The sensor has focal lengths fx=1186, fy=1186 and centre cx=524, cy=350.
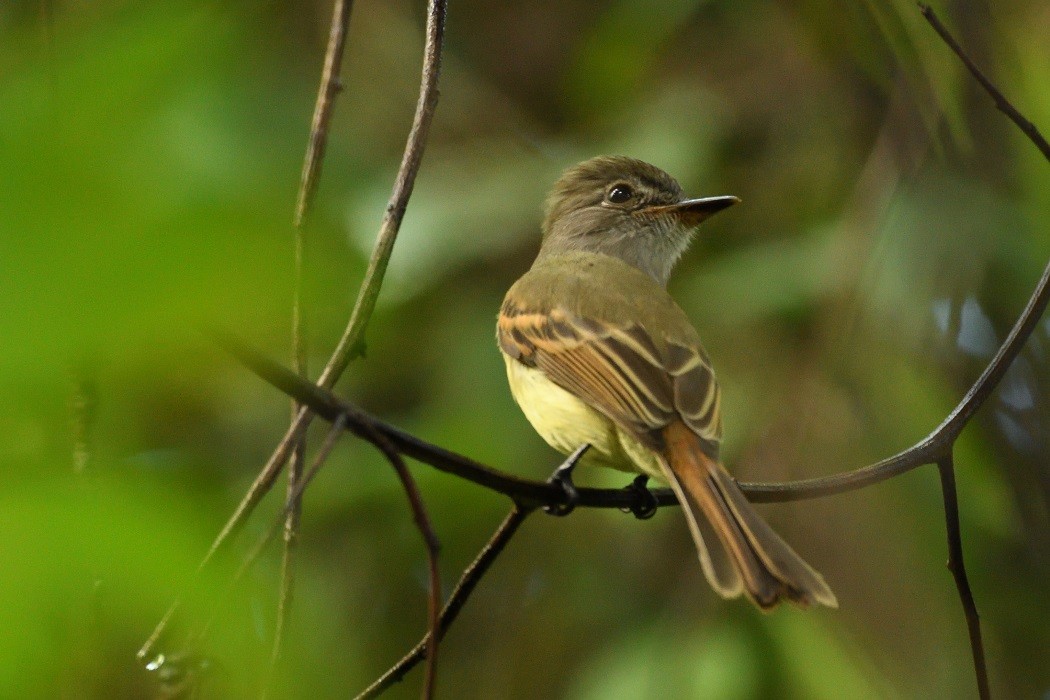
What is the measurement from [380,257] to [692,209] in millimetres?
2046

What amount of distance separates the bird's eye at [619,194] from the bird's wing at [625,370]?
0.87 m

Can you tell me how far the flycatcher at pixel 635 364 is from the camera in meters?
1.99

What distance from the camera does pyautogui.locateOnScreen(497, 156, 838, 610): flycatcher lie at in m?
1.99

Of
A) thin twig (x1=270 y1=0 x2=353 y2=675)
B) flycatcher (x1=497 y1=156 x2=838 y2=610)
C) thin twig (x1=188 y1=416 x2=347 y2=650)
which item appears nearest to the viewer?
thin twig (x1=188 y1=416 x2=347 y2=650)

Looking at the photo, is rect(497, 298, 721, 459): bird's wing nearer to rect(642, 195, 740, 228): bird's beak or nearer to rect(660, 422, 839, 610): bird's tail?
rect(660, 422, 839, 610): bird's tail

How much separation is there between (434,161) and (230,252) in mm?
4253

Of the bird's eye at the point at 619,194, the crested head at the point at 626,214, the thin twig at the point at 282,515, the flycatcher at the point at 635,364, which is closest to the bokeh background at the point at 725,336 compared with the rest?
the flycatcher at the point at 635,364

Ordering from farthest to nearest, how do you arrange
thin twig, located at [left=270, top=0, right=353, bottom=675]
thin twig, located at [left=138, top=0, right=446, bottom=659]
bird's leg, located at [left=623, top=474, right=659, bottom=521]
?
bird's leg, located at [left=623, top=474, right=659, bottom=521] → thin twig, located at [left=138, top=0, right=446, bottom=659] → thin twig, located at [left=270, top=0, right=353, bottom=675]

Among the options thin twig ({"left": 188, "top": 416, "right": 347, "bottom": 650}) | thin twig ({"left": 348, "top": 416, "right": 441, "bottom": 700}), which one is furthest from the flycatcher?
thin twig ({"left": 188, "top": 416, "right": 347, "bottom": 650})

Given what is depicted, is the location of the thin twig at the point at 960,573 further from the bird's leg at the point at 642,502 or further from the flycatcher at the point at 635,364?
the bird's leg at the point at 642,502

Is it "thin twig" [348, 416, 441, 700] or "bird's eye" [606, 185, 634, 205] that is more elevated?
"thin twig" [348, 416, 441, 700]

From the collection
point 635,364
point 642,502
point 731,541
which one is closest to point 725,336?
point 635,364

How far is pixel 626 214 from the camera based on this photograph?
376 centimetres

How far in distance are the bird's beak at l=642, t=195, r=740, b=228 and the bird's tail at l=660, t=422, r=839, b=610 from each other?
1.27 m
